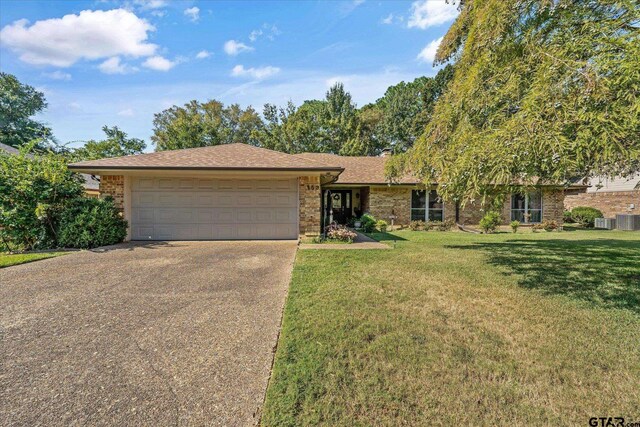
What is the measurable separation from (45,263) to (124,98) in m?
9.48

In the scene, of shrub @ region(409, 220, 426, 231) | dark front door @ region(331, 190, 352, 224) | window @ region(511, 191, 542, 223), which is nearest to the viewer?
shrub @ region(409, 220, 426, 231)

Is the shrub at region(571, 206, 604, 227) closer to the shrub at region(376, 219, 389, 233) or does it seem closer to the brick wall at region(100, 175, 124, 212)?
the shrub at region(376, 219, 389, 233)

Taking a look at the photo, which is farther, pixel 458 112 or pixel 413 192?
pixel 413 192

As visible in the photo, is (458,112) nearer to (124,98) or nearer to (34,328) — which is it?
(34,328)

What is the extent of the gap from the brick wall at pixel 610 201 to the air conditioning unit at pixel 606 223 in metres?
2.09

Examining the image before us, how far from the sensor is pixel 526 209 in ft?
53.0

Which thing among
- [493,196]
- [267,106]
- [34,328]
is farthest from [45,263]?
[267,106]

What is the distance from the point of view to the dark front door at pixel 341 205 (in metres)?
17.4

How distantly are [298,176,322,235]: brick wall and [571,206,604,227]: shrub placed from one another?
728 inches

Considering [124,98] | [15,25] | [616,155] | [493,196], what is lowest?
[493,196]

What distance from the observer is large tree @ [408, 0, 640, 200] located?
3.02 meters

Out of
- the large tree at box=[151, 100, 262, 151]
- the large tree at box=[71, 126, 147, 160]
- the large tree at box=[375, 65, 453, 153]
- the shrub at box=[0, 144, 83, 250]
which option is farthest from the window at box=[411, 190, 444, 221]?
the large tree at box=[71, 126, 147, 160]

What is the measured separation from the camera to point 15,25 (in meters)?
Result: 12.2

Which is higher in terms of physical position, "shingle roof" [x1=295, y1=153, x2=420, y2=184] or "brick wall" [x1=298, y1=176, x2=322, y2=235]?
"shingle roof" [x1=295, y1=153, x2=420, y2=184]
